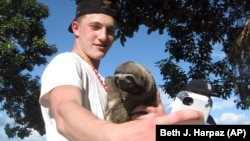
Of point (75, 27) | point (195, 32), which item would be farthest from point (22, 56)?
point (75, 27)

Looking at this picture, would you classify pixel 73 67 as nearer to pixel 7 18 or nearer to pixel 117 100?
pixel 117 100

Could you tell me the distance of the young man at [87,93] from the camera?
121cm

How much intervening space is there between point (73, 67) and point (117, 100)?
1.87 feet

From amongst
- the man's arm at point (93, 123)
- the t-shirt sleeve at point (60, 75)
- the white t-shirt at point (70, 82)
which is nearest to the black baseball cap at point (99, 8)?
the white t-shirt at point (70, 82)

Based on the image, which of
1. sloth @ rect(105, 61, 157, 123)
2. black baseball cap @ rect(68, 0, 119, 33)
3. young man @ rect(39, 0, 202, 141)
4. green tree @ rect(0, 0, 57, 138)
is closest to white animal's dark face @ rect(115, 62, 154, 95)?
sloth @ rect(105, 61, 157, 123)

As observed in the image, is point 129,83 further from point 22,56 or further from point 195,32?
point 22,56

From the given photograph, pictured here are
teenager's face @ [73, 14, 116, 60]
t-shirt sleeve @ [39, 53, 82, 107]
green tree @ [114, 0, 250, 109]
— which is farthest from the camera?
green tree @ [114, 0, 250, 109]

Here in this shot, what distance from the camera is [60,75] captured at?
2051 millimetres

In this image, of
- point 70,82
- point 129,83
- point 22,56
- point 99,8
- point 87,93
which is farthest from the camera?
point 22,56

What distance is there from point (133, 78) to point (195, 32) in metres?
6.74

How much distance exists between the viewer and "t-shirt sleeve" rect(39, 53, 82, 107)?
1.99 metres

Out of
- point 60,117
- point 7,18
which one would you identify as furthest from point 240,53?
point 7,18

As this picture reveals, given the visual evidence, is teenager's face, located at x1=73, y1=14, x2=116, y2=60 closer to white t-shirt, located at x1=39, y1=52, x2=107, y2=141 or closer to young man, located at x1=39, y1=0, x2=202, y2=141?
young man, located at x1=39, y1=0, x2=202, y2=141

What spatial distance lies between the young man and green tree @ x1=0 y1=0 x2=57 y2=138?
1364cm
